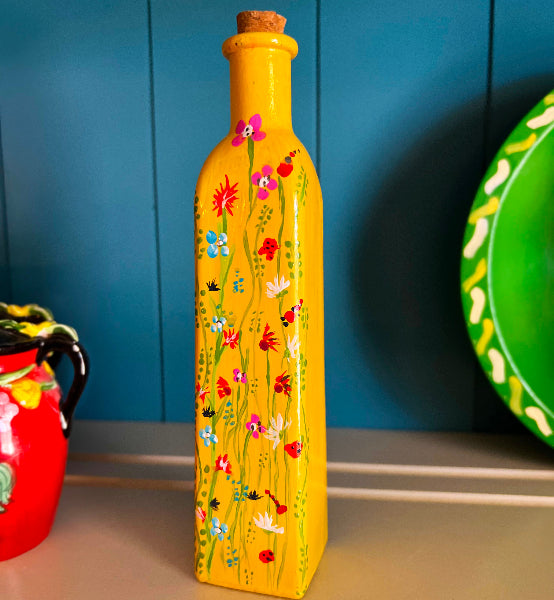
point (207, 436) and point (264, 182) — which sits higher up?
point (264, 182)

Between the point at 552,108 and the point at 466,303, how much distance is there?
0.21 m

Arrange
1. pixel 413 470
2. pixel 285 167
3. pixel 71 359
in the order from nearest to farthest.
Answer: pixel 285 167, pixel 71 359, pixel 413 470

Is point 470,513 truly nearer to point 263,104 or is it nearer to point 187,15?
point 263,104

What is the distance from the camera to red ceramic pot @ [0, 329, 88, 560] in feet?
1.62

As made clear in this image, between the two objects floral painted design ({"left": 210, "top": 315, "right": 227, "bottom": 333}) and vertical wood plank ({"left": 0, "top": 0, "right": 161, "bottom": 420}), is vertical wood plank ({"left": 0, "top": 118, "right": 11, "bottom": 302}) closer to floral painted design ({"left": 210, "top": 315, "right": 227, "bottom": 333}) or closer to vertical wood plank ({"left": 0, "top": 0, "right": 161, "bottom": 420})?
vertical wood plank ({"left": 0, "top": 0, "right": 161, "bottom": 420})

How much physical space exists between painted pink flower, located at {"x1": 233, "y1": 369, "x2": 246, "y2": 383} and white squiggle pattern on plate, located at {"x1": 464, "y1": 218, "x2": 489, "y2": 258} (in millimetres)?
309

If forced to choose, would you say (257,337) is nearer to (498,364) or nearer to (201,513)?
(201,513)

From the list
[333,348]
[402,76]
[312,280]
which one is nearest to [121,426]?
[333,348]

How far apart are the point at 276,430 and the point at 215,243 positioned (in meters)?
0.15

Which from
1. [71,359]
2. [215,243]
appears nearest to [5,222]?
[71,359]

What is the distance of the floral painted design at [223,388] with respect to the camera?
46 centimetres

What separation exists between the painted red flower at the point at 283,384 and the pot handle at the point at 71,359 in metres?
0.20

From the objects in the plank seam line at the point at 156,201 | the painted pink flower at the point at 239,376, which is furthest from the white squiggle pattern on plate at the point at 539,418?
the plank seam line at the point at 156,201

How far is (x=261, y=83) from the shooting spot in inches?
17.8
